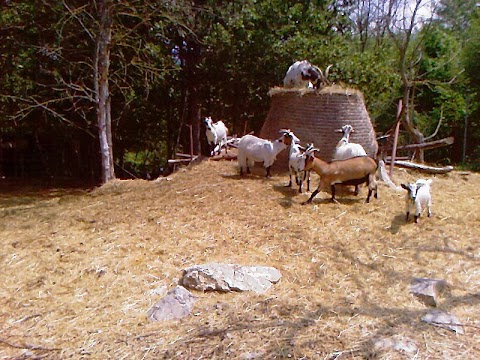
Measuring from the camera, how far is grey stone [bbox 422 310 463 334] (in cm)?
401

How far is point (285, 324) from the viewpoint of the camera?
4.07 m

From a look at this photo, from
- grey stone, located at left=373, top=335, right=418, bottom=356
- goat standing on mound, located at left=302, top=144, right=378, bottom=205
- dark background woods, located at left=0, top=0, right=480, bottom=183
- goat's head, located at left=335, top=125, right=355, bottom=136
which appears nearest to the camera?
grey stone, located at left=373, top=335, right=418, bottom=356

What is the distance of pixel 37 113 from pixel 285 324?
11.8 metres

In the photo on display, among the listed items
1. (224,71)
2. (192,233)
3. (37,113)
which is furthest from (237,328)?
(37,113)

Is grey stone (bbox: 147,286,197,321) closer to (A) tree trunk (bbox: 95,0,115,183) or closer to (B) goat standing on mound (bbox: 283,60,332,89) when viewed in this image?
(B) goat standing on mound (bbox: 283,60,332,89)

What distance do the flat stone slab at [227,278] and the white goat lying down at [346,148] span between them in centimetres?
355

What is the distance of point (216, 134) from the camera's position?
11.0 m

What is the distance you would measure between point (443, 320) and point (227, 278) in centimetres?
213

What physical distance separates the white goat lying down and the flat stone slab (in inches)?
140

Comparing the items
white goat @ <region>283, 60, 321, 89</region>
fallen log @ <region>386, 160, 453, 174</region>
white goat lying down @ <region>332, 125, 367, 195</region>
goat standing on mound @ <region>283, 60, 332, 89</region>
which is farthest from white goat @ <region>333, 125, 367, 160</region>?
fallen log @ <region>386, 160, 453, 174</region>

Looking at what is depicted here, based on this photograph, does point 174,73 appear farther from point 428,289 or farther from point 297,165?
point 428,289

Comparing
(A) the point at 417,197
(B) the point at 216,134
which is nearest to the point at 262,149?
(B) the point at 216,134

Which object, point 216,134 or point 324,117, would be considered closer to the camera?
point 324,117

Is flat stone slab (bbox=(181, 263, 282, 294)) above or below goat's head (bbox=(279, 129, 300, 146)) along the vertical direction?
below
